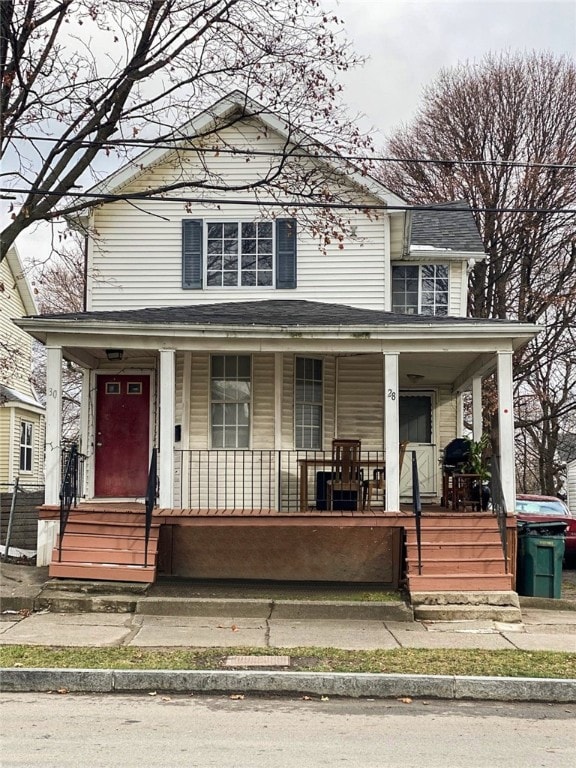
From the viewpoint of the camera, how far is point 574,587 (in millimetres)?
14961

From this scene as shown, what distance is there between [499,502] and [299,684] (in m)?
5.64

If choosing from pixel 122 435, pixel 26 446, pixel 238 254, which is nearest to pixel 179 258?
pixel 238 254

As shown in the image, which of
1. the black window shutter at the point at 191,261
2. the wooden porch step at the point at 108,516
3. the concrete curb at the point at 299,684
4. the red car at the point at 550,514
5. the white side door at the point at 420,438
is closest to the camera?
the concrete curb at the point at 299,684

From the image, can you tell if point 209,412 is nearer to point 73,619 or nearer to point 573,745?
point 73,619

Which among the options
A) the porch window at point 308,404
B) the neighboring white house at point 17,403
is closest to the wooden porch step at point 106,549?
the porch window at point 308,404

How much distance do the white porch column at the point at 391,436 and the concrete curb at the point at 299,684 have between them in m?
4.85

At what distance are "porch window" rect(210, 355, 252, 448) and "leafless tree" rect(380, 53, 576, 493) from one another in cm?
1514

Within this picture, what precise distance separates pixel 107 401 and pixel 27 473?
13981 mm

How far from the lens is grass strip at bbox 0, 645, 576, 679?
859 cm

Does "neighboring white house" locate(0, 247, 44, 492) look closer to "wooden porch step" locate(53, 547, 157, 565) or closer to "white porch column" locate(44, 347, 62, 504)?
"white porch column" locate(44, 347, 62, 504)

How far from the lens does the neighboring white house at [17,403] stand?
25844 millimetres

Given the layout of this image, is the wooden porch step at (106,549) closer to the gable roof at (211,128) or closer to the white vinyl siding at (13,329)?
the gable roof at (211,128)

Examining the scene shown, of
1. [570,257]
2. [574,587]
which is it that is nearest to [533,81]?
[570,257]

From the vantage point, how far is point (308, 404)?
15.1 m
